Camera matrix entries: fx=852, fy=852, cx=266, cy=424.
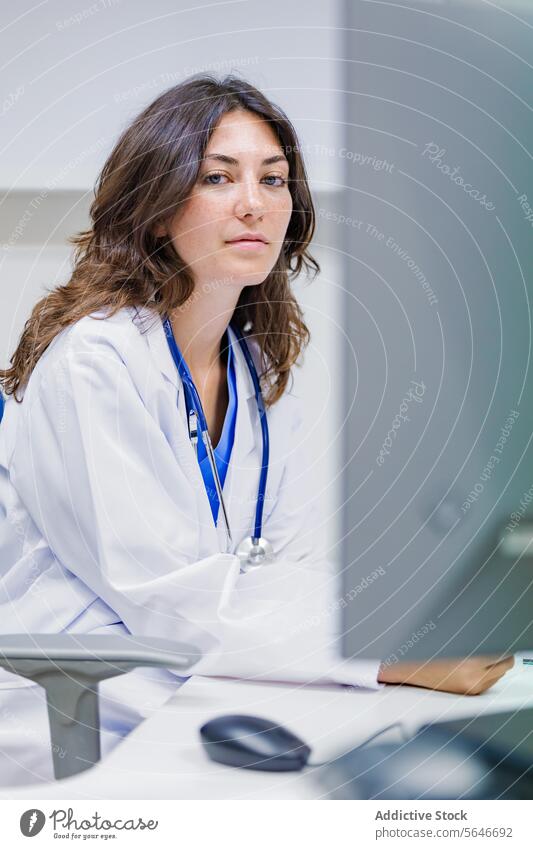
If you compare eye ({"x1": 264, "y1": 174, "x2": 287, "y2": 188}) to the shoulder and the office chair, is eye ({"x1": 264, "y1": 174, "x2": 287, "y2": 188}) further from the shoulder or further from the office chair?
the office chair

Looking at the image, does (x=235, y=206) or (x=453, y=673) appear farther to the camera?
(x=235, y=206)

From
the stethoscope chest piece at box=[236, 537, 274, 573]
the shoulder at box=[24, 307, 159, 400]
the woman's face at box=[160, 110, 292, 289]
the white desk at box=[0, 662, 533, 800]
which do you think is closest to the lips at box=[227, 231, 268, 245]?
the woman's face at box=[160, 110, 292, 289]

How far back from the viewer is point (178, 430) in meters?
0.73

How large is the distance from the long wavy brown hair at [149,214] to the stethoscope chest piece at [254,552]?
23 centimetres

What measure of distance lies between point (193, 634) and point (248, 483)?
0.72 feet

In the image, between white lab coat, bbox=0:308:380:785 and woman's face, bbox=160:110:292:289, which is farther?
woman's face, bbox=160:110:292:289

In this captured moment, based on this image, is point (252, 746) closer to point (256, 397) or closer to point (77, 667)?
point (77, 667)

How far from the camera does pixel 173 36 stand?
29.5 inches

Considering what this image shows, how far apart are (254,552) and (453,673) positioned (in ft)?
1.00

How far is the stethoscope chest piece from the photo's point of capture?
30.7 inches

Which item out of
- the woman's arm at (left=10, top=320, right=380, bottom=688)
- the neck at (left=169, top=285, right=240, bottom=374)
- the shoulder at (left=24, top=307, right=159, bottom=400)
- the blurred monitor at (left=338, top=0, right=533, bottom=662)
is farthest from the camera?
the neck at (left=169, top=285, right=240, bottom=374)

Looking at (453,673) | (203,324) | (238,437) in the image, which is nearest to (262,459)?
(238,437)
